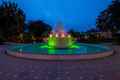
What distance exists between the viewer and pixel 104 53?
1423 centimetres

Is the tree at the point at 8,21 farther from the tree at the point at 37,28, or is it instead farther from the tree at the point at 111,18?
the tree at the point at 111,18

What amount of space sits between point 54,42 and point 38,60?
4.84m

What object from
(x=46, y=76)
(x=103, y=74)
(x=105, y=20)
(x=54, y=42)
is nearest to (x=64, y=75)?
(x=46, y=76)

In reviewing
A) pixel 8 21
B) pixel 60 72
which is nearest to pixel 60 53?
pixel 60 72

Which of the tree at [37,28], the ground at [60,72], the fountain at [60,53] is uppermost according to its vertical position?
the tree at [37,28]

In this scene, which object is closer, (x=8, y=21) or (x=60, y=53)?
(x=60, y=53)

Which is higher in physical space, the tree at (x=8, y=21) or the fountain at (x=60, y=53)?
the tree at (x=8, y=21)

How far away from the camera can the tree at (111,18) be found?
34.8 metres

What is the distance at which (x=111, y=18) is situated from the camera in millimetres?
35812

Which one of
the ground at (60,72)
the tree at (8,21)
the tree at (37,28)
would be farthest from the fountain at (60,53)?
the tree at (37,28)

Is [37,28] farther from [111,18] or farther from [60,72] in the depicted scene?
[60,72]

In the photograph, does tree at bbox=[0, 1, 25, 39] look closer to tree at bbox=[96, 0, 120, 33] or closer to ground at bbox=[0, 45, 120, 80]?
tree at bbox=[96, 0, 120, 33]

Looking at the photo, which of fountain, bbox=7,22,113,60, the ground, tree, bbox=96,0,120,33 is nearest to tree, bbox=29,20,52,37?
tree, bbox=96,0,120,33

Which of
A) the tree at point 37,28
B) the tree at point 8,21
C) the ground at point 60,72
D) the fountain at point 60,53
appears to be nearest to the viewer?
the ground at point 60,72
